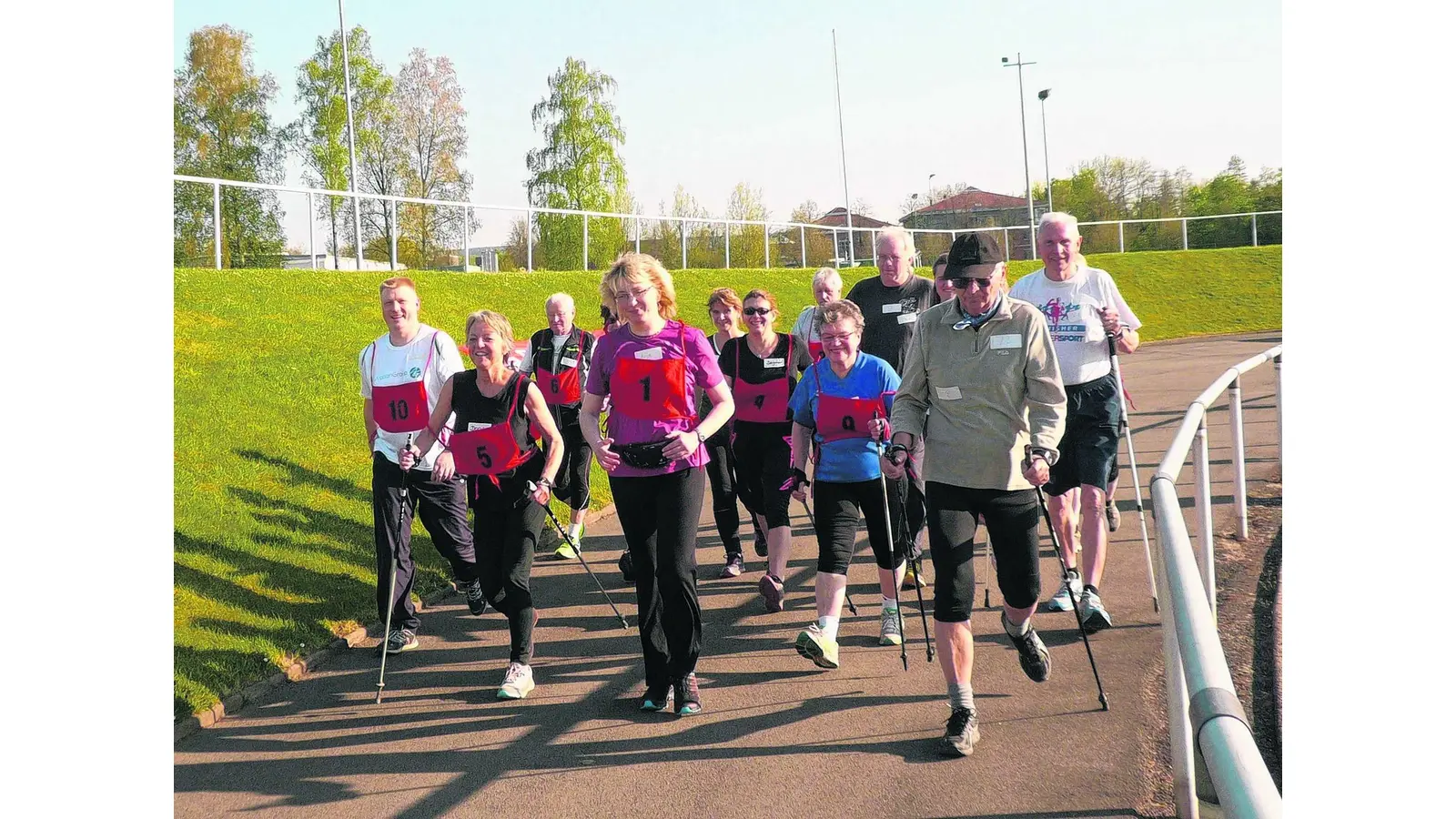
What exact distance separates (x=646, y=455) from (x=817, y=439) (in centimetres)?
128

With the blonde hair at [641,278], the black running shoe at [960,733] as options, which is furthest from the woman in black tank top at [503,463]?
the black running shoe at [960,733]

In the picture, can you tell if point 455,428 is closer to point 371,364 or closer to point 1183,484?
point 371,364

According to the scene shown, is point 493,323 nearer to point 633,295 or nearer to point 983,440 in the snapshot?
point 633,295

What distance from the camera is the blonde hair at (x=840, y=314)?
21.8 feet

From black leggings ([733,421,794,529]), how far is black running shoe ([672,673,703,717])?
159cm

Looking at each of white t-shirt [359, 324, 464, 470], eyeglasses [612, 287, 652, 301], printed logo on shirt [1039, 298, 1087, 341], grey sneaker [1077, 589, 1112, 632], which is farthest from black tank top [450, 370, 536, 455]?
grey sneaker [1077, 589, 1112, 632]

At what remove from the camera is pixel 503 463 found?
6590 millimetres

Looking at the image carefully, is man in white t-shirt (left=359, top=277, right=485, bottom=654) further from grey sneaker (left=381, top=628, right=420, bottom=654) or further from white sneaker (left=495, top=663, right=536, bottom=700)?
white sneaker (left=495, top=663, right=536, bottom=700)

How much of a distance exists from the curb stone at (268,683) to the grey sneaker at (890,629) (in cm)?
323

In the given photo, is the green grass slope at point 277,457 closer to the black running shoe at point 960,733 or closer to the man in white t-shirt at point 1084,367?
the black running shoe at point 960,733

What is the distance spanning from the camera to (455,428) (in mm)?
6809

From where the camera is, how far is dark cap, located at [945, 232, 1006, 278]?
546 cm
